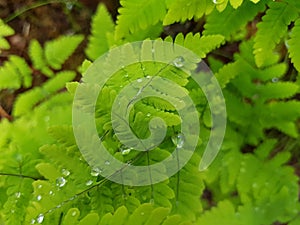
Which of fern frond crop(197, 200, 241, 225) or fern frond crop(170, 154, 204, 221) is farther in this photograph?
fern frond crop(197, 200, 241, 225)

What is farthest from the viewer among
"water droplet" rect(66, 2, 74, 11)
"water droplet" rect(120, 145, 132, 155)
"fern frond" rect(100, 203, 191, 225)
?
"water droplet" rect(66, 2, 74, 11)

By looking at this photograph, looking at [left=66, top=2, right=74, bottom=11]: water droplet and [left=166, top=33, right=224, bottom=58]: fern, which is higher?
[left=166, top=33, right=224, bottom=58]: fern

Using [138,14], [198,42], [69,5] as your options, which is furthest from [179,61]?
[69,5]

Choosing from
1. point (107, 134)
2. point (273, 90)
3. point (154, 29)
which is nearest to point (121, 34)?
point (107, 134)

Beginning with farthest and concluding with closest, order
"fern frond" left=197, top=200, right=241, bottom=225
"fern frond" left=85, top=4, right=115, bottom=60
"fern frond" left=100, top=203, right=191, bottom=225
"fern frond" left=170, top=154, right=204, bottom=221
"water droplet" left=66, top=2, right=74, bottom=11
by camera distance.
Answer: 1. "water droplet" left=66, top=2, right=74, bottom=11
2. "fern frond" left=85, top=4, right=115, bottom=60
3. "fern frond" left=197, top=200, right=241, bottom=225
4. "fern frond" left=170, top=154, right=204, bottom=221
5. "fern frond" left=100, top=203, right=191, bottom=225

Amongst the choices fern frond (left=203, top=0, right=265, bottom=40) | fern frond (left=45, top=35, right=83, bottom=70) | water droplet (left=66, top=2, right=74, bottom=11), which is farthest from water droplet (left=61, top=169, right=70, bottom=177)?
water droplet (left=66, top=2, right=74, bottom=11)

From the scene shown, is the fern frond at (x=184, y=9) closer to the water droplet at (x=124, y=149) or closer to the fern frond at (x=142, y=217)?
the water droplet at (x=124, y=149)

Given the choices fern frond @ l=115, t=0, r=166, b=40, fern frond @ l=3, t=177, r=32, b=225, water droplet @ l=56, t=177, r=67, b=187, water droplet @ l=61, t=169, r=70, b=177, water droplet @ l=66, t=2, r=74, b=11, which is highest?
fern frond @ l=115, t=0, r=166, b=40

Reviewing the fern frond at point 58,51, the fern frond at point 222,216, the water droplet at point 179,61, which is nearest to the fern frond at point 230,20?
the water droplet at point 179,61

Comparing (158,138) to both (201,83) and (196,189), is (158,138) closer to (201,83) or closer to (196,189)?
(196,189)

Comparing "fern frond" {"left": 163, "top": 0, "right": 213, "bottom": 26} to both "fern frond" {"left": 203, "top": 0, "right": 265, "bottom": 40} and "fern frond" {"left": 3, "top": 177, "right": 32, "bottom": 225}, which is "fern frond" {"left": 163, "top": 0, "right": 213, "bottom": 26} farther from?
"fern frond" {"left": 3, "top": 177, "right": 32, "bottom": 225}
